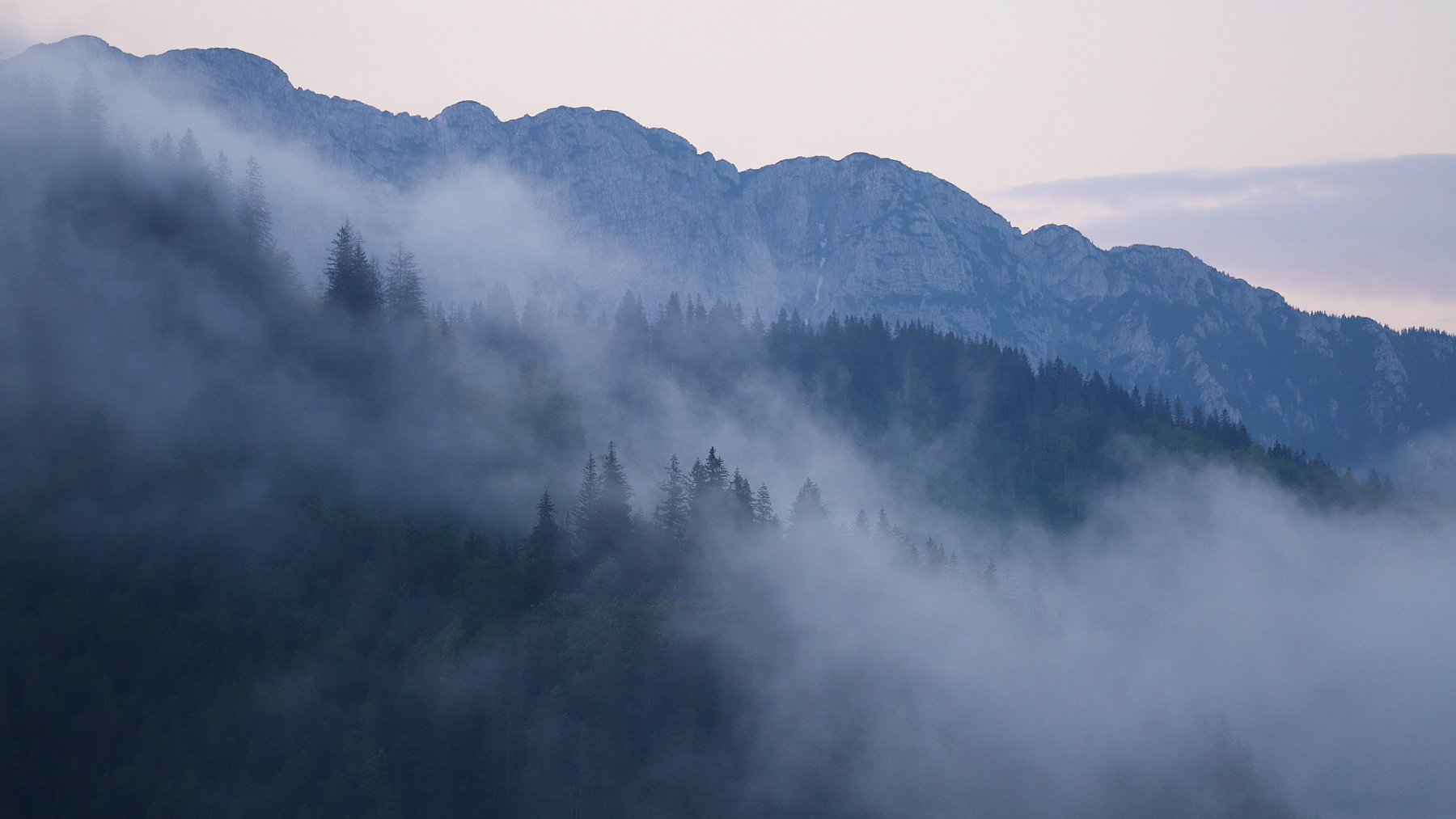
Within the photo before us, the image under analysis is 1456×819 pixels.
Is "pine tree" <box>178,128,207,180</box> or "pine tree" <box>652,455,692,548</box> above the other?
"pine tree" <box>178,128,207,180</box>

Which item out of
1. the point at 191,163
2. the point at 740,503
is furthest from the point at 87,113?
the point at 740,503

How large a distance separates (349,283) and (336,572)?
42988 millimetres

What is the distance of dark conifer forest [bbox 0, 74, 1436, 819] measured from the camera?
112688mm

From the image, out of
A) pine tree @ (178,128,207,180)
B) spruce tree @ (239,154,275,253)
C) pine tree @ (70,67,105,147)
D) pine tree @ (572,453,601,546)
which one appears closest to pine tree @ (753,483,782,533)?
pine tree @ (572,453,601,546)

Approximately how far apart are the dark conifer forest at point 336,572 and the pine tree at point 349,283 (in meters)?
0.60

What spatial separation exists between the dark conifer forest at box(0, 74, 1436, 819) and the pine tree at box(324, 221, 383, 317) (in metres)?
0.60

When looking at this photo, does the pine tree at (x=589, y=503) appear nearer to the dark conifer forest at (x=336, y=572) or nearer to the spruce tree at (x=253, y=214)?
the dark conifer forest at (x=336, y=572)

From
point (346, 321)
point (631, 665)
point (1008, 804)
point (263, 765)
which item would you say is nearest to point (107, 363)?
point (346, 321)

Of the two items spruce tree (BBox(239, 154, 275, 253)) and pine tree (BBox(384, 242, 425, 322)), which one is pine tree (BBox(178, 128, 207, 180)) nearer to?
spruce tree (BBox(239, 154, 275, 253))

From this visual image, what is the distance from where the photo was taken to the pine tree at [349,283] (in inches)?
6181

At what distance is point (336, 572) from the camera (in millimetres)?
130875

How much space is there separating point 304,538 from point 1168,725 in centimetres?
12435

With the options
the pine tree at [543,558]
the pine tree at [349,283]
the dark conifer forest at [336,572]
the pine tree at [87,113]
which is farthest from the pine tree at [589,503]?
the pine tree at [87,113]

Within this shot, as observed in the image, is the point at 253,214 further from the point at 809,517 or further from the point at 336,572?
the point at 809,517
